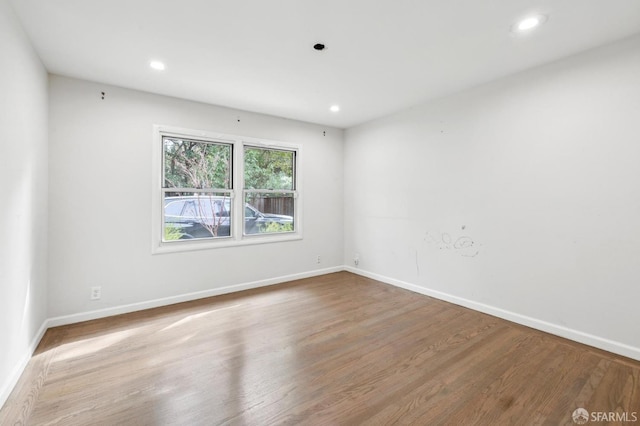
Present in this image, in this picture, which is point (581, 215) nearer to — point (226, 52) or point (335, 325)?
point (335, 325)

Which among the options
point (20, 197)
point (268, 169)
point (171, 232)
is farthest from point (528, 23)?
point (171, 232)

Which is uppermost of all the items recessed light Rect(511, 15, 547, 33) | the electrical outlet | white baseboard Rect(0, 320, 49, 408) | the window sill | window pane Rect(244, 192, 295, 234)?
recessed light Rect(511, 15, 547, 33)

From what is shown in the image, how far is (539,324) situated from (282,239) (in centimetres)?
324

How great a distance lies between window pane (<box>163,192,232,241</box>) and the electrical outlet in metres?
0.81

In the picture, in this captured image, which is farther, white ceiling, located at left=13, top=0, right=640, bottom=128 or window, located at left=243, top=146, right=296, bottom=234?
window, located at left=243, top=146, right=296, bottom=234

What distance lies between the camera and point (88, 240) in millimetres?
3051

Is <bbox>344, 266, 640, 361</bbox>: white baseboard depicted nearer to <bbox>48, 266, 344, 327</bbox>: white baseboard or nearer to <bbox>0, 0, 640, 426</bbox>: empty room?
<bbox>0, 0, 640, 426</bbox>: empty room

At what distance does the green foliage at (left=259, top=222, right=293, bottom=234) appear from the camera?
437 centimetres

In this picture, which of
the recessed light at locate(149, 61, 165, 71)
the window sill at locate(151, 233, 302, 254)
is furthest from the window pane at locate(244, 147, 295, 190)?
the recessed light at locate(149, 61, 165, 71)

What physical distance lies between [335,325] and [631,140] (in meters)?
2.96

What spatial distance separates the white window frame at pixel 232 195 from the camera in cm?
342

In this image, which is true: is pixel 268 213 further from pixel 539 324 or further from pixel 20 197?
pixel 539 324

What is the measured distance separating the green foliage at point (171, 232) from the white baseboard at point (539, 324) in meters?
3.08

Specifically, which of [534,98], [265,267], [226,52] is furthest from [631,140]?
[265,267]
